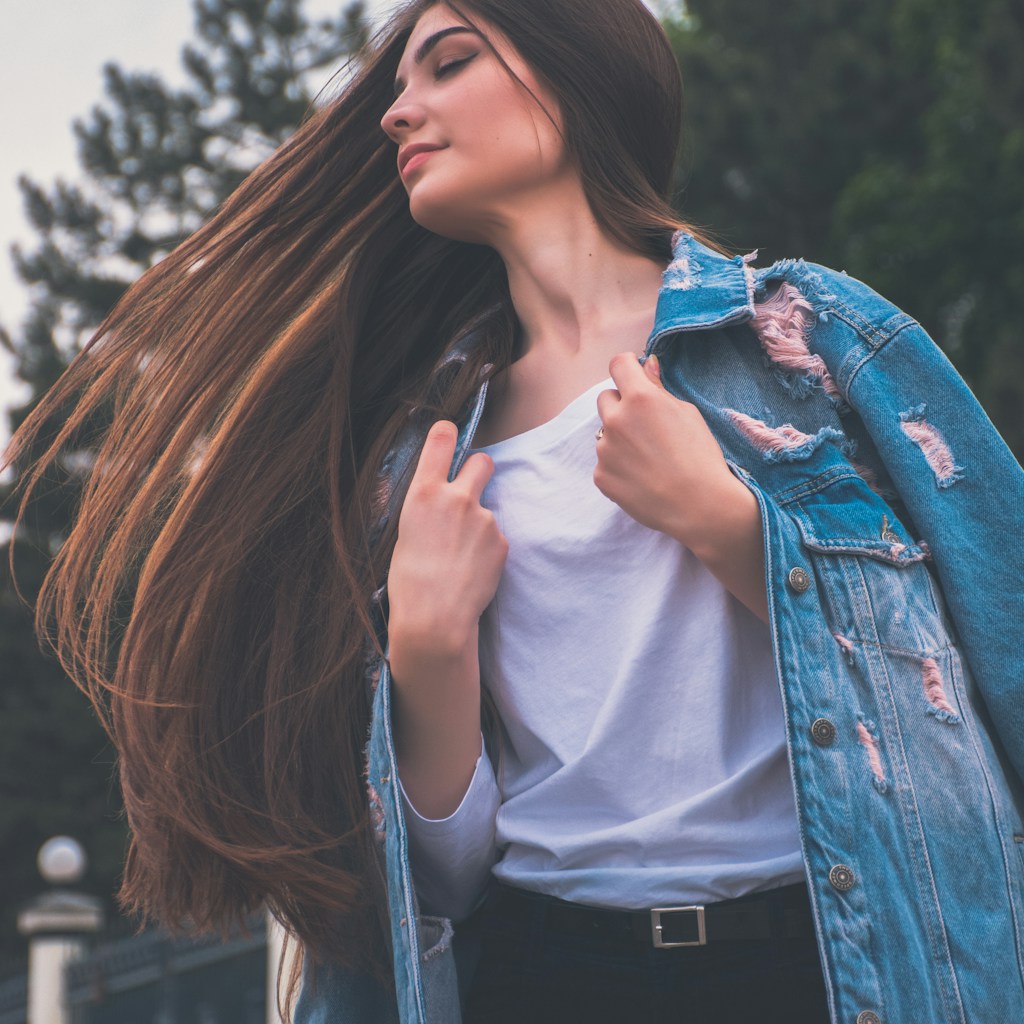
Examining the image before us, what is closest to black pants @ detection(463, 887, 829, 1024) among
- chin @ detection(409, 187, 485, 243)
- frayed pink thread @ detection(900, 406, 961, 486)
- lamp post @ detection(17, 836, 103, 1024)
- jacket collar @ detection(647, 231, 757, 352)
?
frayed pink thread @ detection(900, 406, 961, 486)

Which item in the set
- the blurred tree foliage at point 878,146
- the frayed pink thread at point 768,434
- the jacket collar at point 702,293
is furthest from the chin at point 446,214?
the blurred tree foliage at point 878,146

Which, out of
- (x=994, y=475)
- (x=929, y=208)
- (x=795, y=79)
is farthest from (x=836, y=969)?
(x=795, y=79)

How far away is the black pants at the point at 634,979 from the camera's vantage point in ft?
5.96

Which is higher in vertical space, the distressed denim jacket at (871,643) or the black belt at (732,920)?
the distressed denim jacket at (871,643)

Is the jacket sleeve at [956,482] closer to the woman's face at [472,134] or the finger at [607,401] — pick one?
the finger at [607,401]

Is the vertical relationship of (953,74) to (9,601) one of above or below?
above

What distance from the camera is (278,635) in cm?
236

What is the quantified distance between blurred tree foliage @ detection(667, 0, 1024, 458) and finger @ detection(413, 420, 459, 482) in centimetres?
1271

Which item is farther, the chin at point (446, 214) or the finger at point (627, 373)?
the chin at point (446, 214)

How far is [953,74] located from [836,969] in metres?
16.5

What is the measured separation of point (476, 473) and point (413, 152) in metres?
0.57

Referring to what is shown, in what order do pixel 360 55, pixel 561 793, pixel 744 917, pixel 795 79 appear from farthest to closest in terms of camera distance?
1. pixel 795 79
2. pixel 360 55
3. pixel 561 793
4. pixel 744 917

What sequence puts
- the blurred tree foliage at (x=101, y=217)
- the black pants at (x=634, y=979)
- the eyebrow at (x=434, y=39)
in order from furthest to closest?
the blurred tree foliage at (x=101, y=217), the eyebrow at (x=434, y=39), the black pants at (x=634, y=979)

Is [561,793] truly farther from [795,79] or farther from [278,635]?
[795,79]
